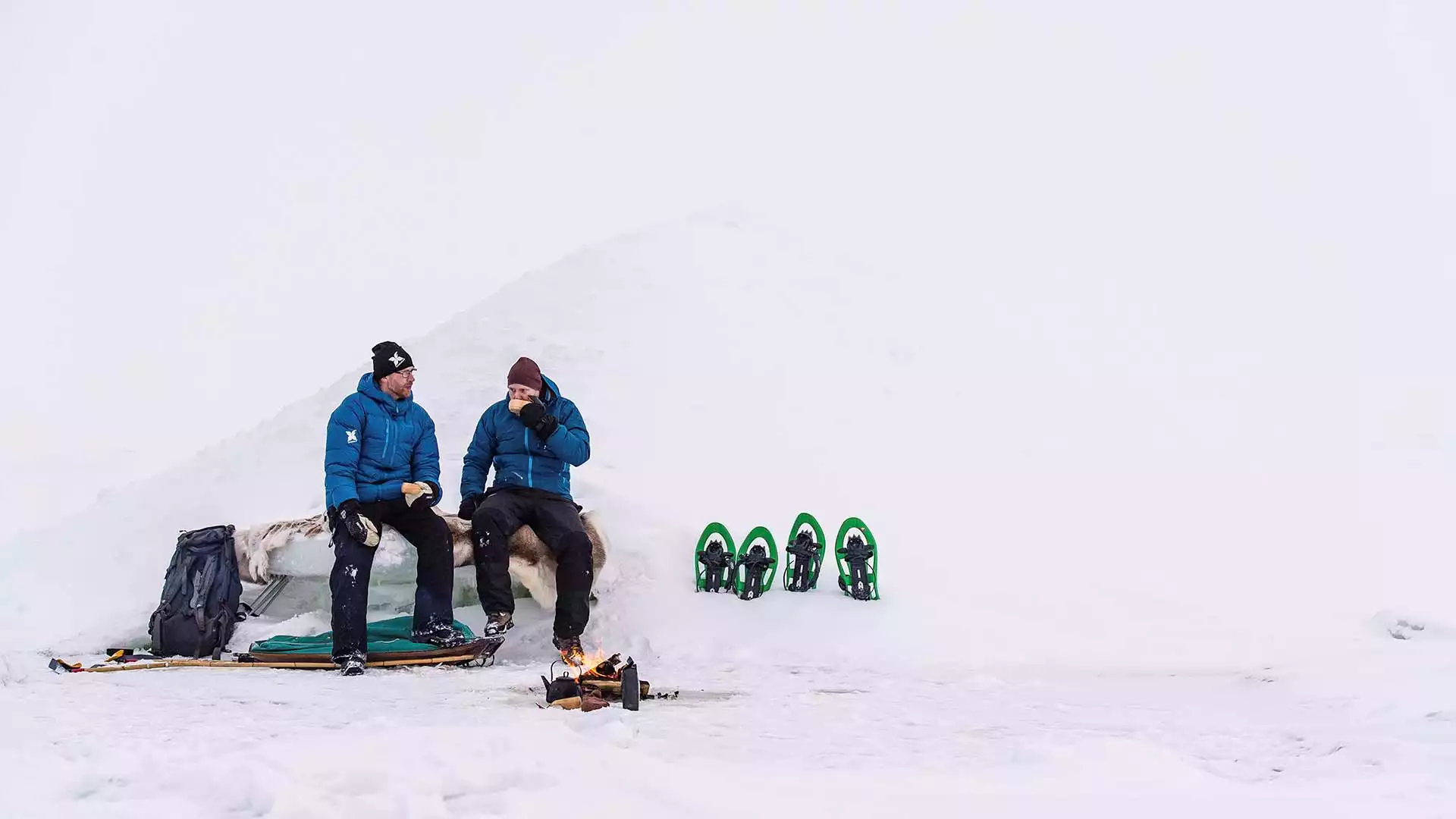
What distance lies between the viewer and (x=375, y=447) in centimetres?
525

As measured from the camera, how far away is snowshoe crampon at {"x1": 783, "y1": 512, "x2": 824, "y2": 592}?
6086 millimetres

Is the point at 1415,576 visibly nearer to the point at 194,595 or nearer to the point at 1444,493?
the point at 1444,493

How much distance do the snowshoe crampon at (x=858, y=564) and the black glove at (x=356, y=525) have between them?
268 centimetres

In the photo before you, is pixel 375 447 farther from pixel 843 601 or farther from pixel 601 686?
pixel 843 601

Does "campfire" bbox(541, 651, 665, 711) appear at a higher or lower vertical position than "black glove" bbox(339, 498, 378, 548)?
lower

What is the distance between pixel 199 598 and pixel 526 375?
2.09m

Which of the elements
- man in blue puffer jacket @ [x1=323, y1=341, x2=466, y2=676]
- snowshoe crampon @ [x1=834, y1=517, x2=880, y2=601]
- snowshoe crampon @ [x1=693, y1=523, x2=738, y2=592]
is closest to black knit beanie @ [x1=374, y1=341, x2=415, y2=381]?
man in blue puffer jacket @ [x1=323, y1=341, x2=466, y2=676]

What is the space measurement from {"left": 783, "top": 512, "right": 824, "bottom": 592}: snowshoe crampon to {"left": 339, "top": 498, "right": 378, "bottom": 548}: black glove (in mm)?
2441

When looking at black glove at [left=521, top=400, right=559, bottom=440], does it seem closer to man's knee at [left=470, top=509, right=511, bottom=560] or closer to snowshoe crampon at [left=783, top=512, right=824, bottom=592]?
man's knee at [left=470, top=509, right=511, bottom=560]

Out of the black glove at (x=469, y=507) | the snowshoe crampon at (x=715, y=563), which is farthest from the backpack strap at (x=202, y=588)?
the snowshoe crampon at (x=715, y=563)

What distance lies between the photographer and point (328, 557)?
5801 mm

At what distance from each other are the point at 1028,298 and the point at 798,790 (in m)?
11.6

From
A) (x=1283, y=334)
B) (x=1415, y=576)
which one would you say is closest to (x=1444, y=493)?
(x=1415, y=576)

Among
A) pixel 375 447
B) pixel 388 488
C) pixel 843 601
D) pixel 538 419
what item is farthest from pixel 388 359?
pixel 843 601
